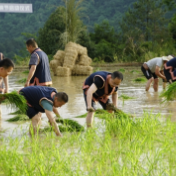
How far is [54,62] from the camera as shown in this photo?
1983 cm

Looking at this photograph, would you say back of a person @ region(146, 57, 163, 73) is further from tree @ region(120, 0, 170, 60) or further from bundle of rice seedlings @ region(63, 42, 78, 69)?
tree @ region(120, 0, 170, 60)

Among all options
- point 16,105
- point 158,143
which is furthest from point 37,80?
point 158,143

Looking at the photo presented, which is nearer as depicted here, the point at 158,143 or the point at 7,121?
the point at 158,143

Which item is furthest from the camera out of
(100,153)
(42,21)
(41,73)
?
(42,21)

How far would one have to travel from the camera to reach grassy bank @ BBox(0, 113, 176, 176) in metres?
3.65

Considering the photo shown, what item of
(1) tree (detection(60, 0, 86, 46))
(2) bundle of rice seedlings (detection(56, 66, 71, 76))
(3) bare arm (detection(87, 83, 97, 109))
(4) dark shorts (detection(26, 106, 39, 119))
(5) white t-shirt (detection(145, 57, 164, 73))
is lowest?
(2) bundle of rice seedlings (detection(56, 66, 71, 76))

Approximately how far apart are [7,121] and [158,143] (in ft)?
10.1

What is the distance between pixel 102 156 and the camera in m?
4.09

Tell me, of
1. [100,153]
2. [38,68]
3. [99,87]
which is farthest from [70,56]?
[100,153]

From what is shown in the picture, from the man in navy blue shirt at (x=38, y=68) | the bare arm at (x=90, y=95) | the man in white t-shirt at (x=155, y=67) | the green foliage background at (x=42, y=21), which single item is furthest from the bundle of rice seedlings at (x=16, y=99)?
the green foliage background at (x=42, y=21)

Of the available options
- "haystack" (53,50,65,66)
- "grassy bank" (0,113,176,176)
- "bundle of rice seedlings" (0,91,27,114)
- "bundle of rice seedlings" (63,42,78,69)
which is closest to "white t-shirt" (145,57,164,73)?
"grassy bank" (0,113,176,176)

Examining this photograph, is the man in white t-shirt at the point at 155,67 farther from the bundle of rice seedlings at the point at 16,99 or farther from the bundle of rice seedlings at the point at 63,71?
the bundle of rice seedlings at the point at 63,71

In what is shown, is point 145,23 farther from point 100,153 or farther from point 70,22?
point 100,153

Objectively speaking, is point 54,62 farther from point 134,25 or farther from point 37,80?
point 134,25
